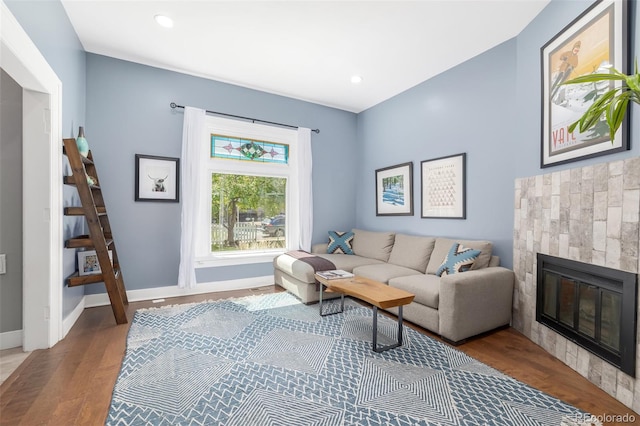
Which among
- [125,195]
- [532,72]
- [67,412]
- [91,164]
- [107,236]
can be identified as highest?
[532,72]

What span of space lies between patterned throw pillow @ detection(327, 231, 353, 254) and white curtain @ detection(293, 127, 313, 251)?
13.7 inches

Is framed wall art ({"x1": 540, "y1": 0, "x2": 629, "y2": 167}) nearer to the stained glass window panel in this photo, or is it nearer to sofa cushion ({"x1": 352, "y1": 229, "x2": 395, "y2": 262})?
sofa cushion ({"x1": 352, "y1": 229, "x2": 395, "y2": 262})

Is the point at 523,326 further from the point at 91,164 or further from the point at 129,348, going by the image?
the point at 91,164

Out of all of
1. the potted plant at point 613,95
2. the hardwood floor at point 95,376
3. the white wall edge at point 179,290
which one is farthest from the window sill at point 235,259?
the potted plant at point 613,95

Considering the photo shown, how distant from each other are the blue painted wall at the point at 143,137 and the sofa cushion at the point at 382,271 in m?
1.58

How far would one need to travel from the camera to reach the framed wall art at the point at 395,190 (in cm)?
416

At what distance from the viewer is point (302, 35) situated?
2914mm

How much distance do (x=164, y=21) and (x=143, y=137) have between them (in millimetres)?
1390

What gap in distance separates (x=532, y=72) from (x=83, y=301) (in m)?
5.13

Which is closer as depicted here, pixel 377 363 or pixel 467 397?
pixel 467 397

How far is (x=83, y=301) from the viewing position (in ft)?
10.4

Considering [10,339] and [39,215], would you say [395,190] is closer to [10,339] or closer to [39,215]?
[39,215]

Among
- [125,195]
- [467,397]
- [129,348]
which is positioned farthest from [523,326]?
[125,195]

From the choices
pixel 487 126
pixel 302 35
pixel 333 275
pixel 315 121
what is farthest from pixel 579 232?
pixel 315 121
